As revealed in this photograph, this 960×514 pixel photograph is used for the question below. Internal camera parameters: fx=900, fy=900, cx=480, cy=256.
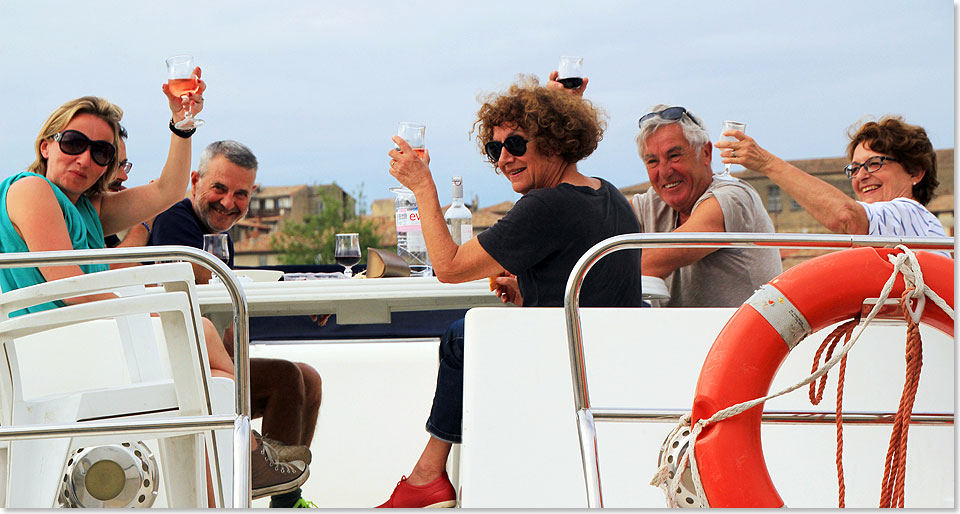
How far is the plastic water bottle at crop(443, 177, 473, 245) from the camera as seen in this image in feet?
9.92

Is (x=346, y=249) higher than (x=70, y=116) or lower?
lower

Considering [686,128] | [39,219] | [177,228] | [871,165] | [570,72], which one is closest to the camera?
[39,219]

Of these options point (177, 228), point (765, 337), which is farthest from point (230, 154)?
point (765, 337)

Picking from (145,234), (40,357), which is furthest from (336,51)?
(40,357)

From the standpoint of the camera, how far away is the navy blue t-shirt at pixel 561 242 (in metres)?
2.32

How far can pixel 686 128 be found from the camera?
2818 mm

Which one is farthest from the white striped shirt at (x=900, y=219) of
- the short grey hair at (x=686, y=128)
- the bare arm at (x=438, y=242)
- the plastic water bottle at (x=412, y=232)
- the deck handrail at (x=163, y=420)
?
the deck handrail at (x=163, y=420)

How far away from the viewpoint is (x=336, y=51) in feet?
80.4

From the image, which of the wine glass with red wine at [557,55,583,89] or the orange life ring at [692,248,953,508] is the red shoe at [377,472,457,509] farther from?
the wine glass with red wine at [557,55,583,89]

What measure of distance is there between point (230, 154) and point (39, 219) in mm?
1160

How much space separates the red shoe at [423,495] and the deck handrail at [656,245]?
921mm

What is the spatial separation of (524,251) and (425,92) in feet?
76.1

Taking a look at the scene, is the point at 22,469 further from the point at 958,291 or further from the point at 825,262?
the point at 958,291

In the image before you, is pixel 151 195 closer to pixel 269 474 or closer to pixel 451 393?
pixel 269 474
